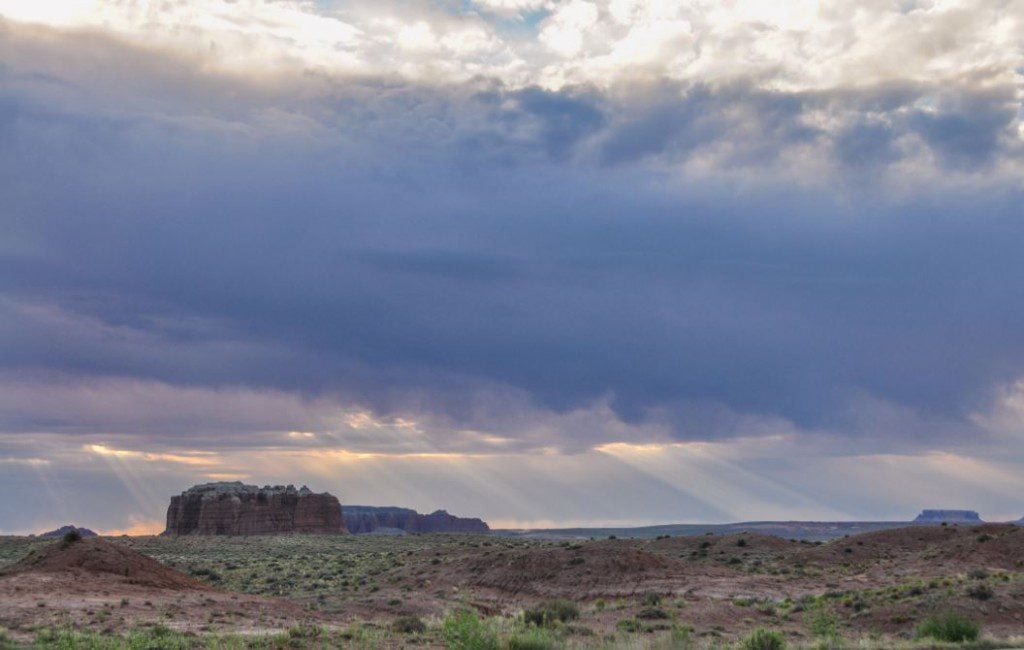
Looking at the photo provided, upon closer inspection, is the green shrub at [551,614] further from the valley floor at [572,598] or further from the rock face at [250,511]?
the rock face at [250,511]

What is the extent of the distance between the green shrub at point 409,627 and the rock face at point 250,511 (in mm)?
127656

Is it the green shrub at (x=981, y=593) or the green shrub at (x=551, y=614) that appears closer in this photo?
the green shrub at (x=551, y=614)

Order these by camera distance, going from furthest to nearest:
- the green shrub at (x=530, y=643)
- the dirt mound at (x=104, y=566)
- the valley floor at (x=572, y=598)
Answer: the dirt mound at (x=104, y=566)
the valley floor at (x=572, y=598)
the green shrub at (x=530, y=643)

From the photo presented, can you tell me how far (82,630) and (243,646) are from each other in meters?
9.11

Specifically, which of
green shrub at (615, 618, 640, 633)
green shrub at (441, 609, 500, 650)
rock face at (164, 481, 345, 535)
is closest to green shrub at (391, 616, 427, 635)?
green shrub at (615, 618, 640, 633)

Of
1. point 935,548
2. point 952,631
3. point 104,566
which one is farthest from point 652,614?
point 935,548

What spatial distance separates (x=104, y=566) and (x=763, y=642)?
135 feet

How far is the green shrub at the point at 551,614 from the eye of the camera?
40.0 meters

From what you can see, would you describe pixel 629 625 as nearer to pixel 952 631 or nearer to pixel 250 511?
pixel 952 631

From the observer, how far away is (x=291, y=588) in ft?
207

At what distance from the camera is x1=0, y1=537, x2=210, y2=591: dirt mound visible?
52.8 meters

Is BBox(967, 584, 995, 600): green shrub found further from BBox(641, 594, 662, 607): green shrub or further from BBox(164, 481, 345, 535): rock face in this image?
BBox(164, 481, 345, 535): rock face

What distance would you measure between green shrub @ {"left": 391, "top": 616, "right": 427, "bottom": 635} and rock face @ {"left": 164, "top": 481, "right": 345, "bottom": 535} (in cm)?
12766

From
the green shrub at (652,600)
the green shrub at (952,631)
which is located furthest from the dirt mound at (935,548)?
the green shrub at (952,631)
